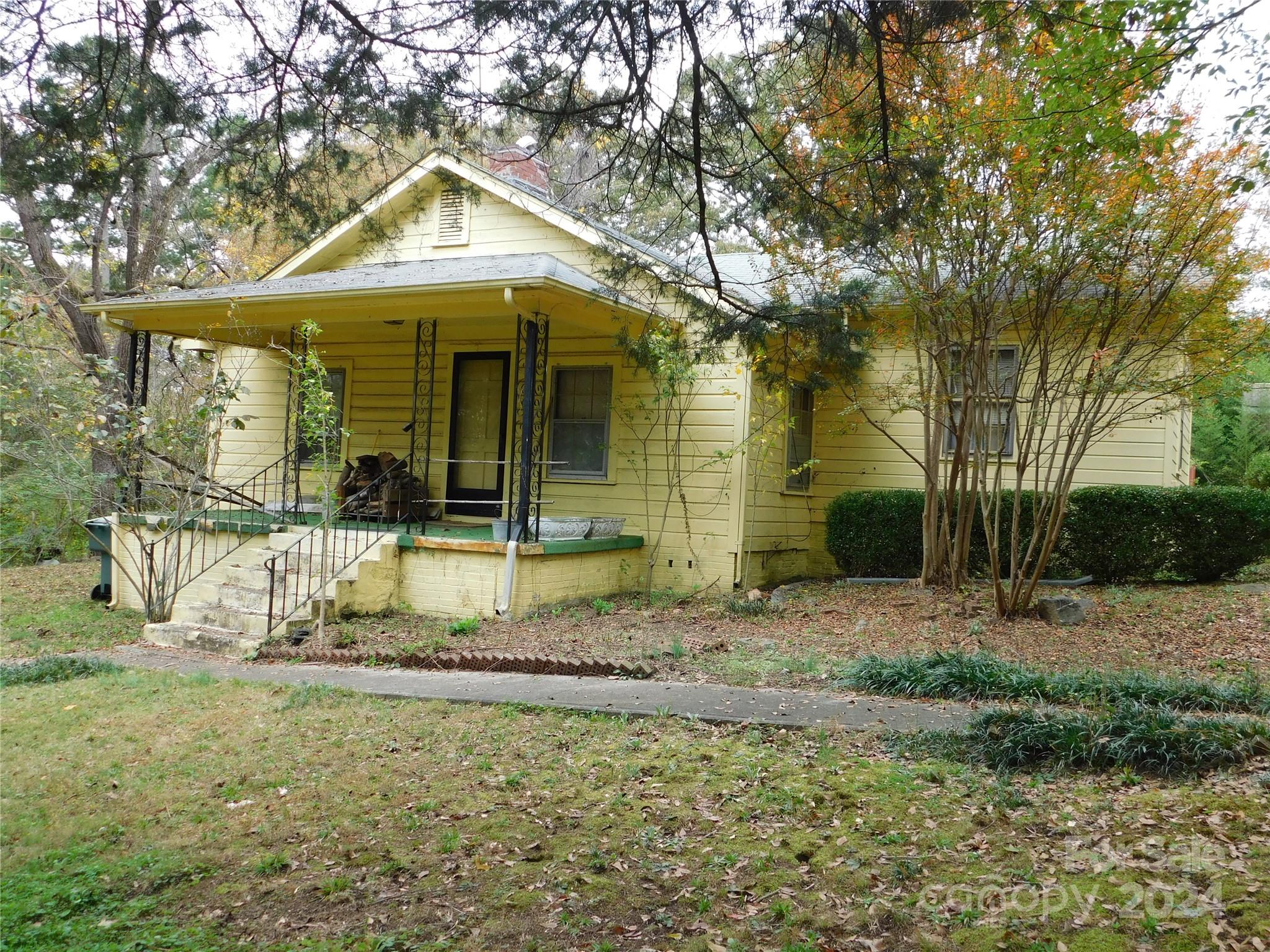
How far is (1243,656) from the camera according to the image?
7590 mm

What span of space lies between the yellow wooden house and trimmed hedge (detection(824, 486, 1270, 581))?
82cm

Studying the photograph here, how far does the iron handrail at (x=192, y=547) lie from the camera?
1006cm

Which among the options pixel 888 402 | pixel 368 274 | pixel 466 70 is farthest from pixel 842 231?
pixel 368 274

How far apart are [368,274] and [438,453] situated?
2803mm

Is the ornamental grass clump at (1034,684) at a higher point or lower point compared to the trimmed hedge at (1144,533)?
lower

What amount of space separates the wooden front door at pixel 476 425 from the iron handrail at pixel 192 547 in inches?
95.5

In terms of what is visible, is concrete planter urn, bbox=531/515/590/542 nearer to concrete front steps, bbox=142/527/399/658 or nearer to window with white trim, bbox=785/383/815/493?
concrete front steps, bbox=142/527/399/658

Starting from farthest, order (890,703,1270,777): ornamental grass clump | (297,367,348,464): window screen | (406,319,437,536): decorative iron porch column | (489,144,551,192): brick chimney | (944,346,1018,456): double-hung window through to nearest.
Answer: (297,367,348,464): window screen
(406,319,437,536): decorative iron porch column
(944,346,1018,456): double-hung window
(489,144,551,192): brick chimney
(890,703,1270,777): ornamental grass clump

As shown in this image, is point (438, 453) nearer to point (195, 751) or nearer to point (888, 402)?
point (888, 402)

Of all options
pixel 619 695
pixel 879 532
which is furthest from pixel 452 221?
pixel 619 695

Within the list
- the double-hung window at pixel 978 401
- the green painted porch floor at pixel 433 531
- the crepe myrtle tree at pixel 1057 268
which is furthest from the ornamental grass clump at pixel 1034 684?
the green painted porch floor at pixel 433 531

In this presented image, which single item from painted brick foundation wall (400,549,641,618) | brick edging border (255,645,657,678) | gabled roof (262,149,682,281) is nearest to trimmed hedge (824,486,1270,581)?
painted brick foundation wall (400,549,641,618)

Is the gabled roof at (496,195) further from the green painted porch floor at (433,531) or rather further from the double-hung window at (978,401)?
the double-hung window at (978,401)

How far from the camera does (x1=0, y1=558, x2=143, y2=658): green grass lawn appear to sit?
9547 mm
